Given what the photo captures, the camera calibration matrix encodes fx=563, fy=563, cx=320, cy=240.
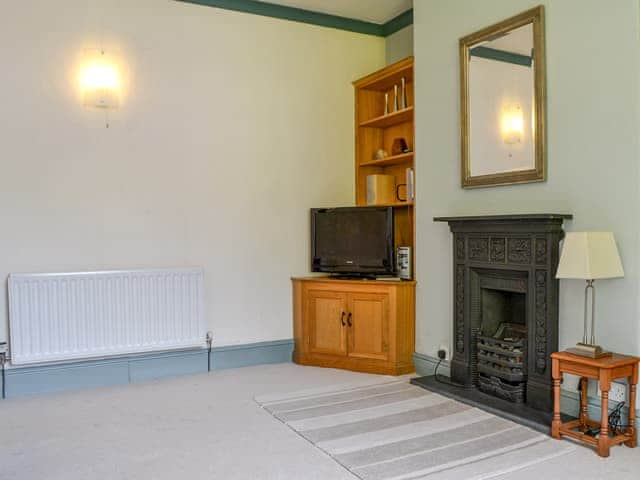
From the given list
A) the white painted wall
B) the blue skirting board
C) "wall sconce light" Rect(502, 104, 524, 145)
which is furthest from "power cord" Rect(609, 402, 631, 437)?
the white painted wall

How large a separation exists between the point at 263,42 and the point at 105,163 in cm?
168

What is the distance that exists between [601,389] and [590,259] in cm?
64

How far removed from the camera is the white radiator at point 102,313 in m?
3.87

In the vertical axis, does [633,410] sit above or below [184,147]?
below

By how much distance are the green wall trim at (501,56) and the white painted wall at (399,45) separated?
3.92ft

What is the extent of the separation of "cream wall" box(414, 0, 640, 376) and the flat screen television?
63cm

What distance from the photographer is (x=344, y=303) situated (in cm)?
456

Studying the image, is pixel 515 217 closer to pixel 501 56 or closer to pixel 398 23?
pixel 501 56

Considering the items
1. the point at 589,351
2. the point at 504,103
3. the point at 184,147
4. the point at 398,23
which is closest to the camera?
the point at 589,351

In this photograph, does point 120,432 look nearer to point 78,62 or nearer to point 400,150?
point 78,62

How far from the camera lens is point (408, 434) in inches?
121

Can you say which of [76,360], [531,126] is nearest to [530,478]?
[531,126]

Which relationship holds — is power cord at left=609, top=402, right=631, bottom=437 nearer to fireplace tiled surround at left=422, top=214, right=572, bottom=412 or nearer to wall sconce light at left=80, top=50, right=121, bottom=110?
fireplace tiled surround at left=422, top=214, right=572, bottom=412

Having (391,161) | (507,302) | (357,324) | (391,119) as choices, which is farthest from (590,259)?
(391,119)
